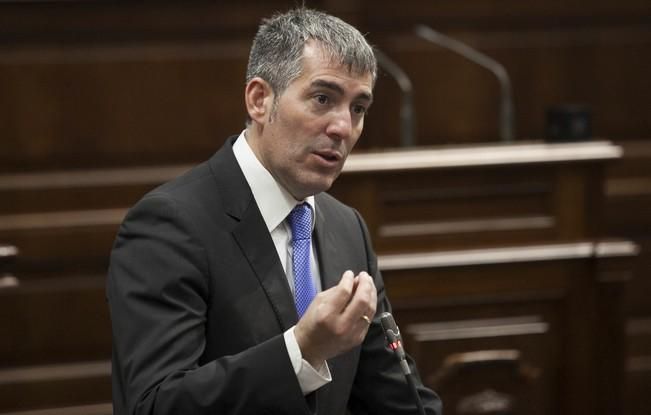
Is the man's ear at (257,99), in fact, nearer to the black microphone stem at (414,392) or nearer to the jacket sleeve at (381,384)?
the jacket sleeve at (381,384)

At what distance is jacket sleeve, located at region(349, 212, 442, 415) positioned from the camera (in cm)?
190

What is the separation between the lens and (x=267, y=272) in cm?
176

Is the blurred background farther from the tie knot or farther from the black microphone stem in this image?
the black microphone stem

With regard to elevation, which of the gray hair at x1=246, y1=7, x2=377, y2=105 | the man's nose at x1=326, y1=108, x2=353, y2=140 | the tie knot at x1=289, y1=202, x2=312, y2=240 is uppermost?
the gray hair at x1=246, y1=7, x2=377, y2=105

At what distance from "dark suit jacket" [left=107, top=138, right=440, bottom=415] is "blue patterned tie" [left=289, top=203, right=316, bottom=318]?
1.5 inches

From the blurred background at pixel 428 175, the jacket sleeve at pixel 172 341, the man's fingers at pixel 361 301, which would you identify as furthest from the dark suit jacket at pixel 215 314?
the blurred background at pixel 428 175

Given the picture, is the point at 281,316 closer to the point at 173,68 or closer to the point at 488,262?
the point at 488,262

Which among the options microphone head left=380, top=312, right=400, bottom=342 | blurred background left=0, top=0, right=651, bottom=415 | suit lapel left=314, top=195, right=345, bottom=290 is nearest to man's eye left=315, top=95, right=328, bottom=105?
suit lapel left=314, top=195, right=345, bottom=290

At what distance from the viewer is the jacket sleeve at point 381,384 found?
1904mm

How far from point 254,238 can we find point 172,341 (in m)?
0.25

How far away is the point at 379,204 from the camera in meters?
3.16

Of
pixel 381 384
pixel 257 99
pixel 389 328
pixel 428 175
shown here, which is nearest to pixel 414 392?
pixel 389 328

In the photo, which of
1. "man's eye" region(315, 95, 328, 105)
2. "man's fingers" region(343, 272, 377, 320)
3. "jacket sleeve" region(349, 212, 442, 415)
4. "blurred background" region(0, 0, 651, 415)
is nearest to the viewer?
"man's fingers" region(343, 272, 377, 320)

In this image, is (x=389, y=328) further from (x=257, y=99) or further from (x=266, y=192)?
(x=257, y=99)
